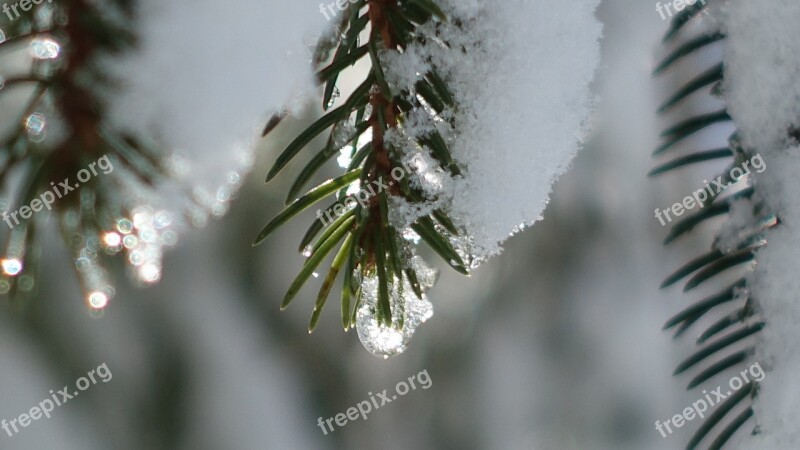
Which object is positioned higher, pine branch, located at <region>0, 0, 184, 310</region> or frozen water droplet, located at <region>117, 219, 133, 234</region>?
pine branch, located at <region>0, 0, 184, 310</region>

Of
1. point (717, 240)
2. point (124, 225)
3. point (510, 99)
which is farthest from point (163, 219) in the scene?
point (717, 240)

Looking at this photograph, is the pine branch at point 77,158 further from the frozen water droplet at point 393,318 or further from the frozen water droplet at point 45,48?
the frozen water droplet at point 393,318

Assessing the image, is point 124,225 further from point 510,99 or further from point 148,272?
point 510,99

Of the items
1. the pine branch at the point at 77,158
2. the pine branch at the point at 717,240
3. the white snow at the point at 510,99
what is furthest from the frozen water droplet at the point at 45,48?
the pine branch at the point at 717,240

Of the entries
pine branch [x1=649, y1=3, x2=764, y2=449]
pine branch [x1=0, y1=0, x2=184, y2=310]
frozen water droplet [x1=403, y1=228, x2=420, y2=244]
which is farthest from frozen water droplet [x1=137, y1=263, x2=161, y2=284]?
pine branch [x1=649, y1=3, x2=764, y2=449]

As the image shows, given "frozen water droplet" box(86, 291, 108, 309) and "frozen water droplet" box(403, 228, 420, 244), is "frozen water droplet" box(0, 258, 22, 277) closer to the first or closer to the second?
"frozen water droplet" box(86, 291, 108, 309)

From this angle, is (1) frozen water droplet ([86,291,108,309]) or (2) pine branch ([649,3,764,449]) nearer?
(1) frozen water droplet ([86,291,108,309])

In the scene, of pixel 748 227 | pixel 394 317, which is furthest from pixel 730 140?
pixel 394 317
